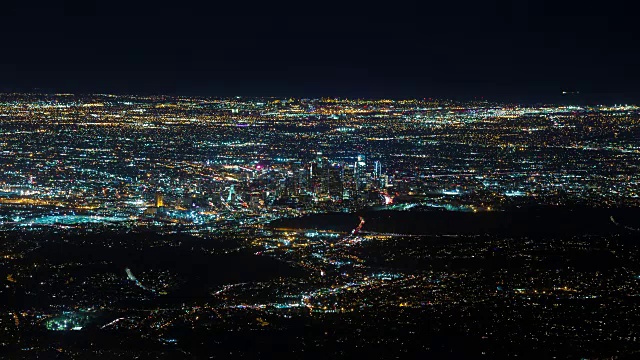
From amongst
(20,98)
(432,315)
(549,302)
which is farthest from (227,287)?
(20,98)

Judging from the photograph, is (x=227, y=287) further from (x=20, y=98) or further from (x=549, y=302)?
(x=20, y=98)

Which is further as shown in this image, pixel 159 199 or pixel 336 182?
pixel 336 182

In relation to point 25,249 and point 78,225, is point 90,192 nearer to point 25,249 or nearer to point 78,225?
point 78,225

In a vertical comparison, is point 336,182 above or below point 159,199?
above

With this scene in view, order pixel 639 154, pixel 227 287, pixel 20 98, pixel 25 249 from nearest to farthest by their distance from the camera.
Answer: pixel 227 287, pixel 25 249, pixel 639 154, pixel 20 98

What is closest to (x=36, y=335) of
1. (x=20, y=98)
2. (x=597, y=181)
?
(x=597, y=181)

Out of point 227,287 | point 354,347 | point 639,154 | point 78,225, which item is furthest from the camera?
point 639,154

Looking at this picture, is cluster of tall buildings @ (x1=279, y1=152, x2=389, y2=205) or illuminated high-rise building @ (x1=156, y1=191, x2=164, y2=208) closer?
illuminated high-rise building @ (x1=156, y1=191, x2=164, y2=208)

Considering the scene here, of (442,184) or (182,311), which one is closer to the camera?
(182,311)

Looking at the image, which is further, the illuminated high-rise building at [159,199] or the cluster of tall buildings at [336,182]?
the cluster of tall buildings at [336,182]
